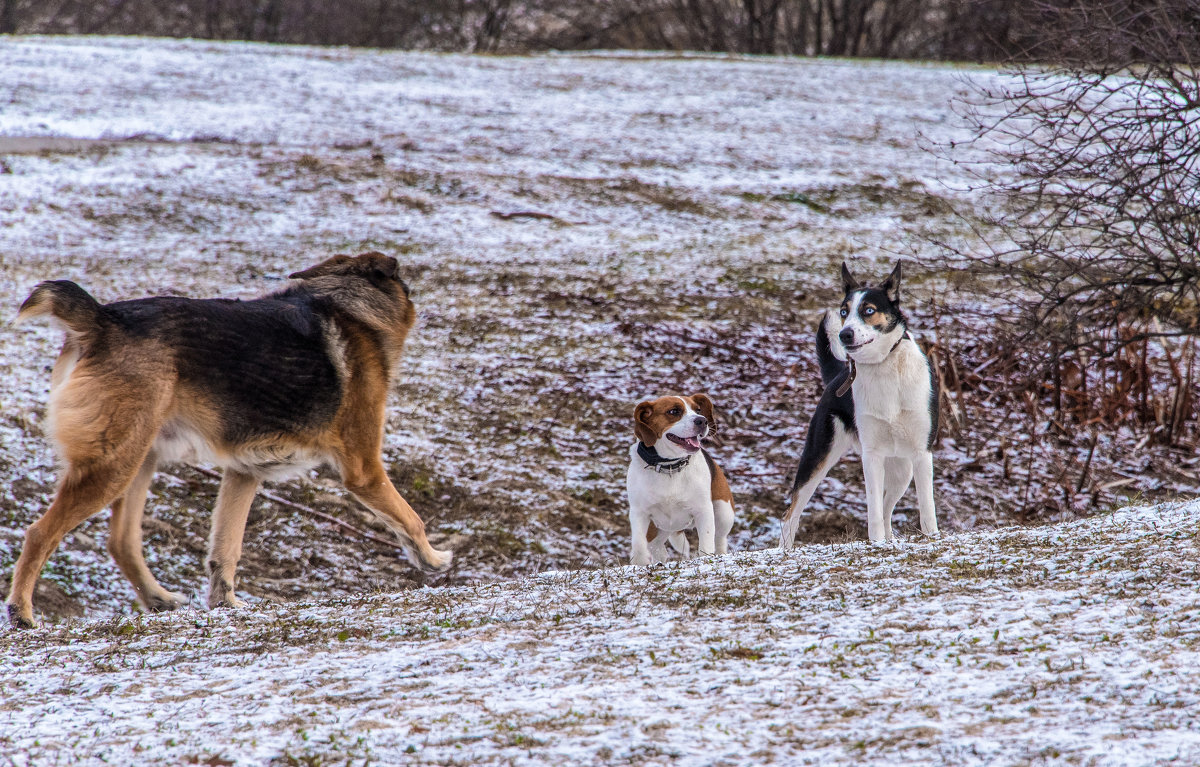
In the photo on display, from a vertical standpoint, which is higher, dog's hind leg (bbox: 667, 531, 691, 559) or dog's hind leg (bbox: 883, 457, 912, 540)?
dog's hind leg (bbox: 883, 457, 912, 540)

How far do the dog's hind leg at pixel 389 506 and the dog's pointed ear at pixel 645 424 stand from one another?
53.6 inches

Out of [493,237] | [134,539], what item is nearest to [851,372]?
[134,539]

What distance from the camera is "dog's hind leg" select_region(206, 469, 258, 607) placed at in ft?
19.3

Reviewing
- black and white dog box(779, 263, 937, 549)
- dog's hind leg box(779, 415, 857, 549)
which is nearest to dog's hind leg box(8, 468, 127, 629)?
black and white dog box(779, 263, 937, 549)

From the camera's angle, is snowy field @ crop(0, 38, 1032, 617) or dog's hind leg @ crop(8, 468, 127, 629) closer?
dog's hind leg @ crop(8, 468, 127, 629)

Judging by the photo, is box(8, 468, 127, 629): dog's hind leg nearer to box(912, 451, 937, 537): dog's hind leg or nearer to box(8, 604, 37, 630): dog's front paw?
box(8, 604, 37, 630): dog's front paw

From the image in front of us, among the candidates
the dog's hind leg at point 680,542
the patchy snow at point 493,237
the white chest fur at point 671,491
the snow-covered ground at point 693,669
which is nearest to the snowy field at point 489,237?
the patchy snow at point 493,237

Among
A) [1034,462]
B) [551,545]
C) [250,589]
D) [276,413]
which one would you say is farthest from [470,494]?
[1034,462]

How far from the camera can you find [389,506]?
5949mm

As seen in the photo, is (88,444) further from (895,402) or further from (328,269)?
(895,402)

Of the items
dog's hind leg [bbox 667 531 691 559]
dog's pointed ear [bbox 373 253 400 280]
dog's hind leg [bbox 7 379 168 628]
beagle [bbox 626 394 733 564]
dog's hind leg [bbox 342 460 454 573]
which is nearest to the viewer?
dog's hind leg [bbox 7 379 168 628]

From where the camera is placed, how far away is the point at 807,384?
9.66 meters

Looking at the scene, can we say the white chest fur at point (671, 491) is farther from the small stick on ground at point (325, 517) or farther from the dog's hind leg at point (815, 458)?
the small stick on ground at point (325, 517)

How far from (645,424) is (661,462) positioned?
0.23m
